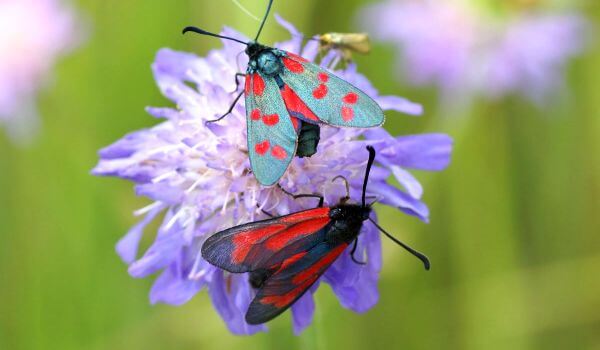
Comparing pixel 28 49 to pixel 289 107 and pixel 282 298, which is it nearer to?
pixel 289 107

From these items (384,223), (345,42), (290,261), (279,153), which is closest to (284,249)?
(290,261)

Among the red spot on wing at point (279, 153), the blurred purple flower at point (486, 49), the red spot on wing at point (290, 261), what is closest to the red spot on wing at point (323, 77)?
the red spot on wing at point (279, 153)

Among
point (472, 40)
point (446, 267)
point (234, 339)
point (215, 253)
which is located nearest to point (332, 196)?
point (215, 253)

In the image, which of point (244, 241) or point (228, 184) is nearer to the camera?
point (244, 241)

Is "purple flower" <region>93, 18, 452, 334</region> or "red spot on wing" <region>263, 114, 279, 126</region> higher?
"red spot on wing" <region>263, 114, 279, 126</region>

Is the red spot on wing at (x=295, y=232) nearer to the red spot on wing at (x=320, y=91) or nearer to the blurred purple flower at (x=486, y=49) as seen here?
the red spot on wing at (x=320, y=91)

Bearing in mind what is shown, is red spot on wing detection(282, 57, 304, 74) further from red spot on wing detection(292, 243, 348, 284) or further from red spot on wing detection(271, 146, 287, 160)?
red spot on wing detection(292, 243, 348, 284)

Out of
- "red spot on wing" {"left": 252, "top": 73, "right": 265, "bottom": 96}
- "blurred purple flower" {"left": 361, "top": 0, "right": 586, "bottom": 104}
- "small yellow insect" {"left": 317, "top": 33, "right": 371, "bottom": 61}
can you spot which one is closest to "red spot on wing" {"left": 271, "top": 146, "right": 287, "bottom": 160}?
"red spot on wing" {"left": 252, "top": 73, "right": 265, "bottom": 96}
